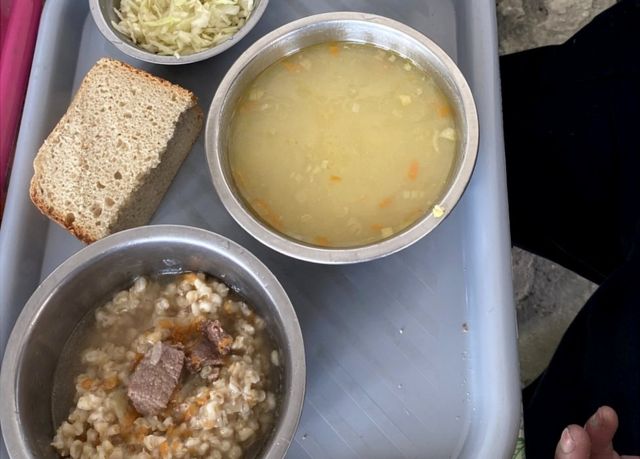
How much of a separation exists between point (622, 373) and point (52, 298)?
1233 millimetres

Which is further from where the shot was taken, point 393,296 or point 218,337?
point 393,296

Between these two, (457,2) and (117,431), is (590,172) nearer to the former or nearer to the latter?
(457,2)

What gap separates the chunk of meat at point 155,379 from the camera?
4.25ft

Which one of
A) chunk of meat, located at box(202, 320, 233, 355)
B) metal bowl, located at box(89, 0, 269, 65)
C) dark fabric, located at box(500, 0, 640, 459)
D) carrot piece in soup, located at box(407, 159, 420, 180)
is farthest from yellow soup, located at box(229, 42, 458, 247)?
dark fabric, located at box(500, 0, 640, 459)

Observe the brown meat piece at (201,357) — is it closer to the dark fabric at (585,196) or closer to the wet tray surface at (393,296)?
the wet tray surface at (393,296)

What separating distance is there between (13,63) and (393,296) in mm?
1042

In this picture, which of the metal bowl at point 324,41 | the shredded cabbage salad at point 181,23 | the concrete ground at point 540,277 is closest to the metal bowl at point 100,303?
the metal bowl at point 324,41

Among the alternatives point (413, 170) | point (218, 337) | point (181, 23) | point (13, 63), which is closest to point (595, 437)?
point (413, 170)

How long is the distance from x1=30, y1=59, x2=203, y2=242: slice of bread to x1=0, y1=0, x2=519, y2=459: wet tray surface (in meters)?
0.07

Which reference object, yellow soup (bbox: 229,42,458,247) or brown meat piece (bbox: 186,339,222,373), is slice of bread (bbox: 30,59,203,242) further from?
brown meat piece (bbox: 186,339,222,373)

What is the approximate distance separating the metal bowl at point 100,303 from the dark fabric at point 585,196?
29.8 inches

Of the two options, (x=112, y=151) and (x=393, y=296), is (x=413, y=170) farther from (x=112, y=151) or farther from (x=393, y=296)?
(x=112, y=151)

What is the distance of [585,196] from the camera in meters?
1.76

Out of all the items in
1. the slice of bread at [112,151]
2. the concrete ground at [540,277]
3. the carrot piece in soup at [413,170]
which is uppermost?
the slice of bread at [112,151]
